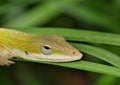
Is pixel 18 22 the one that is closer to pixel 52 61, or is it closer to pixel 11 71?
pixel 11 71

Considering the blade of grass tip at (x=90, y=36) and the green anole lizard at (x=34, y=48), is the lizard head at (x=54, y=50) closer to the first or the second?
the green anole lizard at (x=34, y=48)

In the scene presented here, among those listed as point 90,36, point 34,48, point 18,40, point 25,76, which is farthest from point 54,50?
point 25,76

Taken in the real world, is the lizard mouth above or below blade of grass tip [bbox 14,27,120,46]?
below

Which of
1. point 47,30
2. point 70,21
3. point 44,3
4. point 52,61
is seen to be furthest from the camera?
point 70,21

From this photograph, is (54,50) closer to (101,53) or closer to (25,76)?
(101,53)

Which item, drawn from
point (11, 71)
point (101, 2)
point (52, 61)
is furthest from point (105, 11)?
point (52, 61)

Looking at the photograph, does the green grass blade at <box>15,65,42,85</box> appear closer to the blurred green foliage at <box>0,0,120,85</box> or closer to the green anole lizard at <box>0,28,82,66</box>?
the blurred green foliage at <box>0,0,120,85</box>

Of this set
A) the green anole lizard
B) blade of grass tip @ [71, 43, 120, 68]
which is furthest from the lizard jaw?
blade of grass tip @ [71, 43, 120, 68]

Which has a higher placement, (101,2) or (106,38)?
(101,2)
